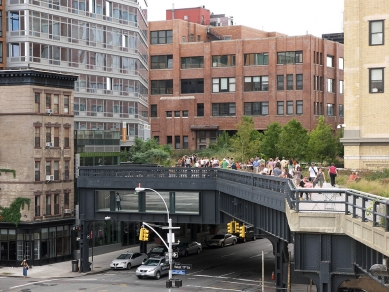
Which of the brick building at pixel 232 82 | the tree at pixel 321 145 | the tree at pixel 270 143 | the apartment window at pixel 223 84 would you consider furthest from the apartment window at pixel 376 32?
the apartment window at pixel 223 84

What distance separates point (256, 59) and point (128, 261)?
48.8 meters

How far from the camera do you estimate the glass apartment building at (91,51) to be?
74.3 meters

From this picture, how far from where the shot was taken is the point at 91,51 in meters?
81.9

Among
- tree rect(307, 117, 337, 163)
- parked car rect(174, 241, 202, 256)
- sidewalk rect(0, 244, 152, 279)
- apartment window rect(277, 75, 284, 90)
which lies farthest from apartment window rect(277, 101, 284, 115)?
sidewalk rect(0, 244, 152, 279)

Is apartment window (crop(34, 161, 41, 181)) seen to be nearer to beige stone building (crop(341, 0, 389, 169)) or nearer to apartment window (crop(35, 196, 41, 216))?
apartment window (crop(35, 196, 41, 216))

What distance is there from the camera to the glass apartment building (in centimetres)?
7431

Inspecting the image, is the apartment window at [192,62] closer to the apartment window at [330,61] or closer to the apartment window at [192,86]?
the apartment window at [192,86]

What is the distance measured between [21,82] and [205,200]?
62.3 ft

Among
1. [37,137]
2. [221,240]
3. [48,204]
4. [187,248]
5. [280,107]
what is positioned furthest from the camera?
[280,107]

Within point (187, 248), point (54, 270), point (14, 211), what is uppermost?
point (14, 211)

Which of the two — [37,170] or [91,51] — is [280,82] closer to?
[91,51]

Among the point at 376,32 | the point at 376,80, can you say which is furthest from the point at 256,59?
the point at 376,80

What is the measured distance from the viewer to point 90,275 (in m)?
62.1

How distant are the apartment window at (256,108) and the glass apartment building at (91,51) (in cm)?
1731
